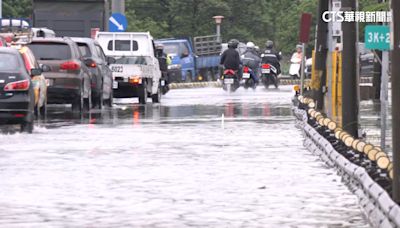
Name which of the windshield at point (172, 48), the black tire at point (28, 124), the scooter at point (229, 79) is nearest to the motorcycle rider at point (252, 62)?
the scooter at point (229, 79)

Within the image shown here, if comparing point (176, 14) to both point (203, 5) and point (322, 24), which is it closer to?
point (203, 5)

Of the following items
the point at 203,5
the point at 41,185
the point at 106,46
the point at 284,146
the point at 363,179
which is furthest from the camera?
the point at 203,5

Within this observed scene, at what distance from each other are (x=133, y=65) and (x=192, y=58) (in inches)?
946

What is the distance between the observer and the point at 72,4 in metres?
47.3

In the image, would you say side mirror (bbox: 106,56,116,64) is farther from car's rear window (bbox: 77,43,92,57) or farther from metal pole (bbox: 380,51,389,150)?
metal pole (bbox: 380,51,389,150)

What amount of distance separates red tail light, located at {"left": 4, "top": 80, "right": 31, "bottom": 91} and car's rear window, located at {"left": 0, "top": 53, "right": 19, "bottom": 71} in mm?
372

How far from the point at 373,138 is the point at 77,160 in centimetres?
541

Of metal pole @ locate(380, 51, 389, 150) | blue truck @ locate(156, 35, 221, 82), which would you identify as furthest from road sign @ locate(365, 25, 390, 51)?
blue truck @ locate(156, 35, 221, 82)

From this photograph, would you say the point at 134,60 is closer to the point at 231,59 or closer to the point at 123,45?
the point at 123,45

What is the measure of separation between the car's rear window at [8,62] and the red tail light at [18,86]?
0.37 m

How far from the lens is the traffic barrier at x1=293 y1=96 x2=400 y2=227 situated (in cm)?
1134

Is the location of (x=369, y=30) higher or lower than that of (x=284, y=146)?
higher

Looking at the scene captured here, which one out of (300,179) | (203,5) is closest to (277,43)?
(203,5)

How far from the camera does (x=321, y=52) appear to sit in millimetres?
26688
